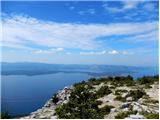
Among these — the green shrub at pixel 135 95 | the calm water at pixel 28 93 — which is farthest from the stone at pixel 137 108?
the calm water at pixel 28 93

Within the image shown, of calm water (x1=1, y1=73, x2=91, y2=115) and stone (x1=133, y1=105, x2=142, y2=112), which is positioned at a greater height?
stone (x1=133, y1=105, x2=142, y2=112)

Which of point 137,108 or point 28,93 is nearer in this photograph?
point 137,108

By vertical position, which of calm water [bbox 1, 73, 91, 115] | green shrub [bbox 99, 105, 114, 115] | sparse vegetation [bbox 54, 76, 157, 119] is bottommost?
calm water [bbox 1, 73, 91, 115]

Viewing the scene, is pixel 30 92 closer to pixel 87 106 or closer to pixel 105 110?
pixel 105 110

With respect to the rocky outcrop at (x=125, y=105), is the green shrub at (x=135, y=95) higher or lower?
higher

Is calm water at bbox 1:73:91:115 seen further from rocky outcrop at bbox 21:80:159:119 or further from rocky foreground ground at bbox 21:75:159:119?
rocky foreground ground at bbox 21:75:159:119

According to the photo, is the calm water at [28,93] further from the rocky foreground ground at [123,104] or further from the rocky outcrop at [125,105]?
the rocky foreground ground at [123,104]

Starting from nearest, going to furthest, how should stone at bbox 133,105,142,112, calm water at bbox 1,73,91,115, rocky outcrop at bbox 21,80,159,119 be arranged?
rocky outcrop at bbox 21,80,159,119, stone at bbox 133,105,142,112, calm water at bbox 1,73,91,115

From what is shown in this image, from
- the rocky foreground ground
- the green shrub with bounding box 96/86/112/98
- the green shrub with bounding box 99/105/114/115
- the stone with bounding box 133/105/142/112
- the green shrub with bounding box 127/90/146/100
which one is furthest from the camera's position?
the green shrub with bounding box 96/86/112/98

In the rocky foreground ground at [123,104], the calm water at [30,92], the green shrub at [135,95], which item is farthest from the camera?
the calm water at [30,92]

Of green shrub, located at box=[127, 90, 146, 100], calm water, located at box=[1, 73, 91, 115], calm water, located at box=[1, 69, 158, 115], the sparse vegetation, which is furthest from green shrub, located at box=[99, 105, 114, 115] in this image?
calm water, located at box=[1, 73, 91, 115]

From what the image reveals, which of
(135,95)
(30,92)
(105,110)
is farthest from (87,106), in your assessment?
(30,92)

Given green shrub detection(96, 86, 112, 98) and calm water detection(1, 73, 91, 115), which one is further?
calm water detection(1, 73, 91, 115)
